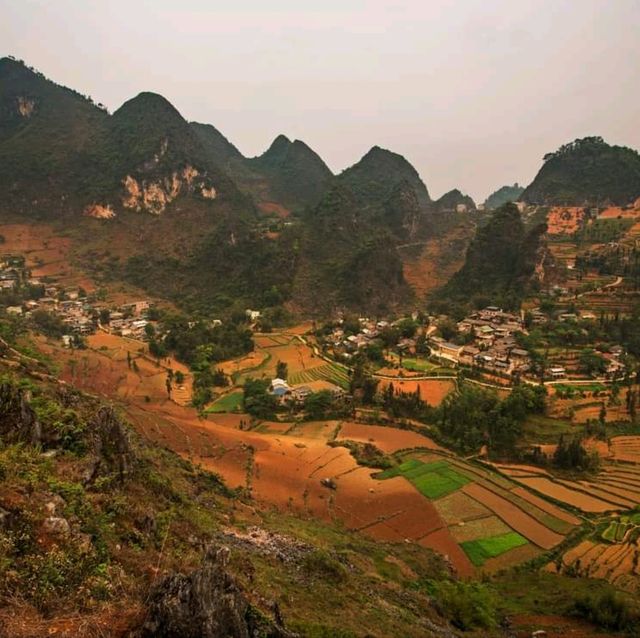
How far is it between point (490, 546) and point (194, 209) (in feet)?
246

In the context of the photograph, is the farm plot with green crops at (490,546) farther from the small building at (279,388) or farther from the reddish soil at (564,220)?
the reddish soil at (564,220)

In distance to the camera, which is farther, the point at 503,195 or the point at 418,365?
the point at 503,195

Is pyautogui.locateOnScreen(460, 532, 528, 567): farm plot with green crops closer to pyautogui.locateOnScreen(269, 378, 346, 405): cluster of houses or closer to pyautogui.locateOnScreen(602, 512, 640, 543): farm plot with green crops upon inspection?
pyautogui.locateOnScreen(602, 512, 640, 543): farm plot with green crops

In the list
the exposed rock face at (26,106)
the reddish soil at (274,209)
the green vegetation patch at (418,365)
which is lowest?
the green vegetation patch at (418,365)

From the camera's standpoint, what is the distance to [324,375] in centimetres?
4056

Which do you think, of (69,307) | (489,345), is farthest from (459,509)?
(69,307)

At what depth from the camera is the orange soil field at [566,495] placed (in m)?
22.0

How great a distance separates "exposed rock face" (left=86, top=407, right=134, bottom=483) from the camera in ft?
36.9

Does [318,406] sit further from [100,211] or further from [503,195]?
[503,195]

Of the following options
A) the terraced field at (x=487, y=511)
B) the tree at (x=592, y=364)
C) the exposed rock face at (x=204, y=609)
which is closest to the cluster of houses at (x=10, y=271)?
the terraced field at (x=487, y=511)

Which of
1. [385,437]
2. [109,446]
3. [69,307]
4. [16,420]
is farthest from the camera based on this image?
[69,307]

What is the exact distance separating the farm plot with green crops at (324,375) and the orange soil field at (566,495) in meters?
A: 15.9

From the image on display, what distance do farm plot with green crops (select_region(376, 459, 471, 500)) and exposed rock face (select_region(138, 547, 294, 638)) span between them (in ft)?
57.5

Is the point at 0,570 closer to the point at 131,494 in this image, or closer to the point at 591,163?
the point at 131,494
